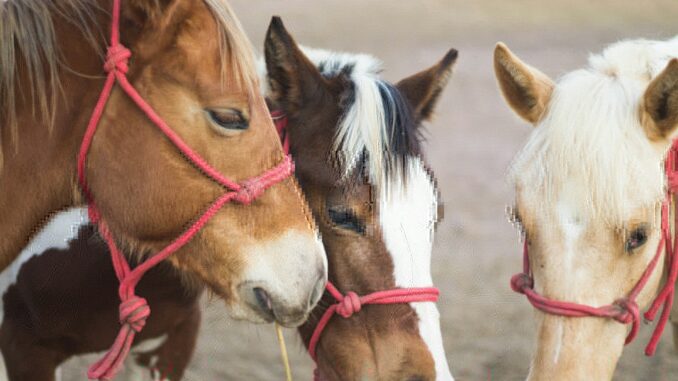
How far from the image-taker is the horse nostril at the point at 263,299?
1940 millimetres

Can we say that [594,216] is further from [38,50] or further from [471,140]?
[471,140]

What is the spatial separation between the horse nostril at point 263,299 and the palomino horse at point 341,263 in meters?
0.42

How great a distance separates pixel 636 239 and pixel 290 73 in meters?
1.13

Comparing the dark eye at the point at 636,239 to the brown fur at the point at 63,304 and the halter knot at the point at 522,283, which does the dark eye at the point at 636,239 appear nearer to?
the halter knot at the point at 522,283

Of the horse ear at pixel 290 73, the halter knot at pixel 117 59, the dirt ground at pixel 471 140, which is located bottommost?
the dirt ground at pixel 471 140

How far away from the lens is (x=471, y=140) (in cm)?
754

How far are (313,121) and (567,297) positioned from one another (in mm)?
915

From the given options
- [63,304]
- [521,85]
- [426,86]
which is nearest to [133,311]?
[63,304]

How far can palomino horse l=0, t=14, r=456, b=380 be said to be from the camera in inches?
89.5

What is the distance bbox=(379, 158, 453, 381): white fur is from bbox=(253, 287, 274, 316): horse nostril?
0.47 m

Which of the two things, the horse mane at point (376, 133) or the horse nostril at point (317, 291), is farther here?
the horse mane at point (376, 133)

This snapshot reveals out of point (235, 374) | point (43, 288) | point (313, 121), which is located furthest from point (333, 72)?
point (235, 374)

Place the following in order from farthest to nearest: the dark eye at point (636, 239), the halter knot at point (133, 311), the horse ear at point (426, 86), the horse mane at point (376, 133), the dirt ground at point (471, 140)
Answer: the dirt ground at point (471, 140) → the horse ear at point (426, 86) → the horse mane at point (376, 133) → the dark eye at point (636, 239) → the halter knot at point (133, 311)

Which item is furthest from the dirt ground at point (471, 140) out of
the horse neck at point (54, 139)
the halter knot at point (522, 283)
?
the horse neck at point (54, 139)
